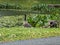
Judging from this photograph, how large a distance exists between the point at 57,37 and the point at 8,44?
2.77 m

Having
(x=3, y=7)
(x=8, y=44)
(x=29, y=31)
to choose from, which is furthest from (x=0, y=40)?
(x=3, y=7)

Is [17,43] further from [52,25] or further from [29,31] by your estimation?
[52,25]

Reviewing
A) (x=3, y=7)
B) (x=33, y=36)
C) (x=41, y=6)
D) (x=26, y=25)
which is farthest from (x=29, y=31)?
(x=3, y=7)

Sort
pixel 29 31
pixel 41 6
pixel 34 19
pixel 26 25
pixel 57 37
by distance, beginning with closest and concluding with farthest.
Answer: pixel 57 37 → pixel 29 31 → pixel 26 25 → pixel 34 19 → pixel 41 6

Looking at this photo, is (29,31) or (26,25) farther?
(26,25)

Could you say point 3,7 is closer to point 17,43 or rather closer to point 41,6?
point 41,6

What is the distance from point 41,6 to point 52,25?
1287 centimetres

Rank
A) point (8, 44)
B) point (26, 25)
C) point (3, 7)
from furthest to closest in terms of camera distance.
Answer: point (3, 7), point (26, 25), point (8, 44)

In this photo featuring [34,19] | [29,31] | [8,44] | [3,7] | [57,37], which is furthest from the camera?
[3,7]

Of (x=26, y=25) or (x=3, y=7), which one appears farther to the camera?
(x=3, y=7)

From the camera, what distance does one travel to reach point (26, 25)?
49.9 feet

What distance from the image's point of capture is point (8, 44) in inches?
416

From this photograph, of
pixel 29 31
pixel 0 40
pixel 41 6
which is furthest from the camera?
pixel 41 6

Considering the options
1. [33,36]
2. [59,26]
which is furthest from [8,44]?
[59,26]
